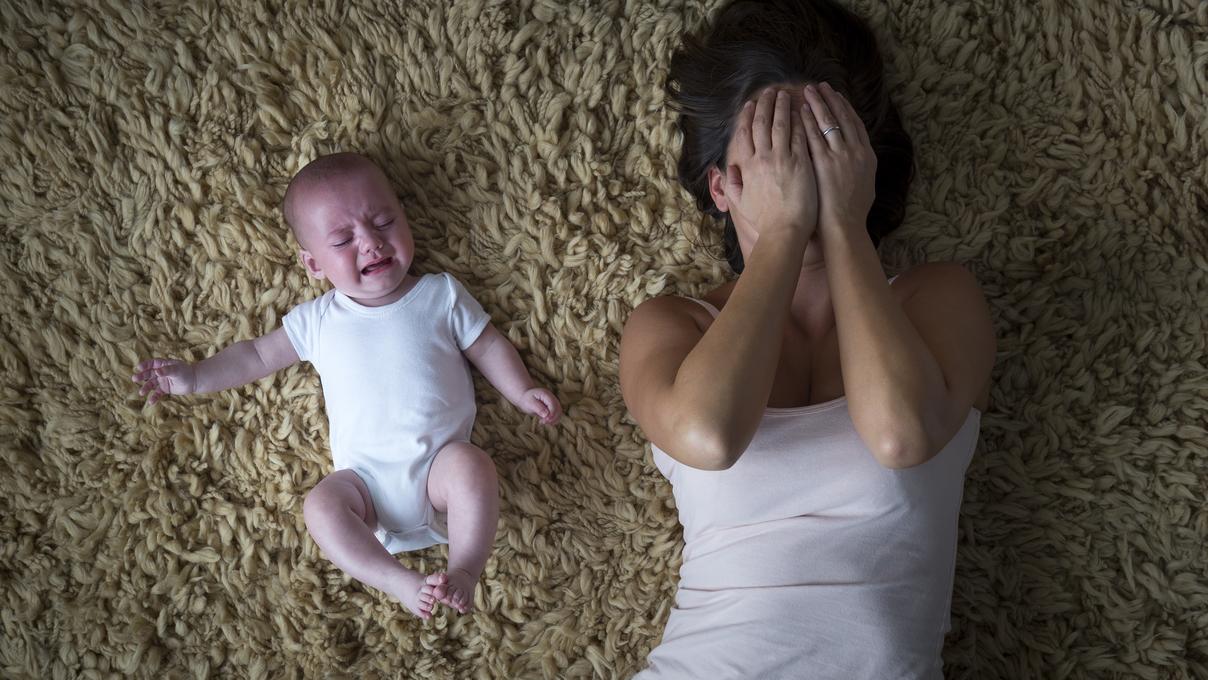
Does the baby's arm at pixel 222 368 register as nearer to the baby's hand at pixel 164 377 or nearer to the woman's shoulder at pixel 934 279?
the baby's hand at pixel 164 377

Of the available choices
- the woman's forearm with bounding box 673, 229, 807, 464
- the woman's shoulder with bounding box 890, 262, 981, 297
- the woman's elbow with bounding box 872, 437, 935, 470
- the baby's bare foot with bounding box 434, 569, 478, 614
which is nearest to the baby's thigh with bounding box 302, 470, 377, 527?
the baby's bare foot with bounding box 434, 569, 478, 614

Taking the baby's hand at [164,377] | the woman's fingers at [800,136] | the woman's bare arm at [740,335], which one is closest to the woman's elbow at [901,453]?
the woman's bare arm at [740,335]

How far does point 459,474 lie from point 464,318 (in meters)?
0.30

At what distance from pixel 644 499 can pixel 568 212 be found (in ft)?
1.88

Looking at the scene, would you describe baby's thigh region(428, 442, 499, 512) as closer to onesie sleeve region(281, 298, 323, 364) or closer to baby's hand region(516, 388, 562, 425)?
baby's hand region(516, 388, 562, 425)

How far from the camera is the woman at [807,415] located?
1.29 m

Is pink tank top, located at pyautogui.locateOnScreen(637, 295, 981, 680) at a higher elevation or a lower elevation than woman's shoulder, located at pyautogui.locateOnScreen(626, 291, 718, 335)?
lower

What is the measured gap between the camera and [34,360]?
5.99 ft

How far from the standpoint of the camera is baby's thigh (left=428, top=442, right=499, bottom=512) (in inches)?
63.3

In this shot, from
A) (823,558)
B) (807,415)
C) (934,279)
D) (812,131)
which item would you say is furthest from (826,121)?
(823,558)

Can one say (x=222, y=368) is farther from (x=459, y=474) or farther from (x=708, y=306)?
(x=708, y=306)

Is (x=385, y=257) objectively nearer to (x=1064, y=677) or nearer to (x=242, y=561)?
(x=242, y=561)

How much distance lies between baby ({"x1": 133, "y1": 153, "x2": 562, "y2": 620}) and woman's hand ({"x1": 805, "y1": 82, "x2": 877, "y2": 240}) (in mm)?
626

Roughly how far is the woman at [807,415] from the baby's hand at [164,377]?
837 millimetres
